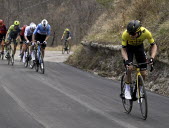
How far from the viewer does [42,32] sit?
711 inches

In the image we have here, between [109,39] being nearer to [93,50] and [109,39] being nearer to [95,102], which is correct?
[93,50]

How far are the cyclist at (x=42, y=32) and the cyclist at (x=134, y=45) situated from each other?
27.9 feet

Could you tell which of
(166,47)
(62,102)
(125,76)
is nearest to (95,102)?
(62,102)

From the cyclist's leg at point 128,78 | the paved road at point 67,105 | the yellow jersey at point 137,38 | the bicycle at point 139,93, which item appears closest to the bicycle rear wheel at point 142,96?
the bicycle at point 139,93

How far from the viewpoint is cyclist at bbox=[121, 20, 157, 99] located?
9117 millimetres

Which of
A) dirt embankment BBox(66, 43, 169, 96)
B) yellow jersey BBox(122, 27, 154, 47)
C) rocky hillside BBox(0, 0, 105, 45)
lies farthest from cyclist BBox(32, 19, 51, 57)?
rocky hillside BBox(0, 0, 105, 45)

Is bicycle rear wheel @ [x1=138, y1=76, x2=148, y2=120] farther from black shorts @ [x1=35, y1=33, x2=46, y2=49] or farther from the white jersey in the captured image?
the white jersey

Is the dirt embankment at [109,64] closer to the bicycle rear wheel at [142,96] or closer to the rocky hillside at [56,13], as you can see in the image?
the bicycle rear wheel at [142,96]

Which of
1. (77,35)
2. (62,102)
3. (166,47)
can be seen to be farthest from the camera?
(77,35)

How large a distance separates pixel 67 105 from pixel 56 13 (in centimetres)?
5830

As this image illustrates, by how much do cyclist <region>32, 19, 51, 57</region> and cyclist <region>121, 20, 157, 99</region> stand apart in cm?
852

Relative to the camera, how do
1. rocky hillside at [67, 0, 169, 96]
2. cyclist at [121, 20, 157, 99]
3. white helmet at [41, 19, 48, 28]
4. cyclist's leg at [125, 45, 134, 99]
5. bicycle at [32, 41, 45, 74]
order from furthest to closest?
white helmet at [41, 19, 48, 28], bicycle at [32, 41, 45, 74], rocky hillside at [67, 0, 169, 96], cyclist's leg at [125, 45, 134, 99], cyclist at [121, 20, 157, 99]

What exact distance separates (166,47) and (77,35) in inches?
1970

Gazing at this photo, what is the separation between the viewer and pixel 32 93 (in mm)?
12141
